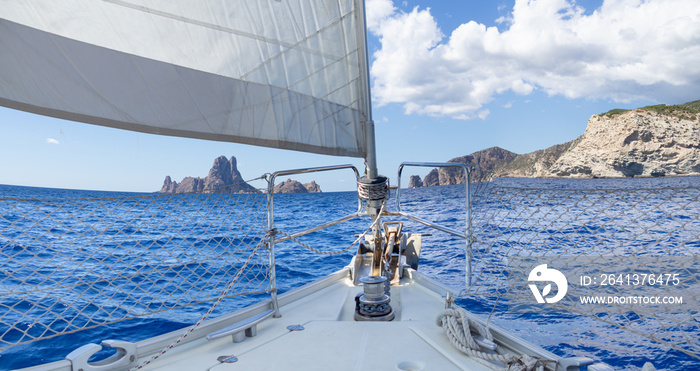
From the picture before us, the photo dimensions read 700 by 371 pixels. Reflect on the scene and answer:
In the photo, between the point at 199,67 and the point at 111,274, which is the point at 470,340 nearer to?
the point at 199,67

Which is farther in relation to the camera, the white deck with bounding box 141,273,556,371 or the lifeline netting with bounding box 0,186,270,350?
the lifeline netting with bounding box 0,186,270,350

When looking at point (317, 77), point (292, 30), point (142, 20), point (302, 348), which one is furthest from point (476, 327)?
point (142, 20)

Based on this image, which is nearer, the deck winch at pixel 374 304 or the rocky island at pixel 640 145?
the deck winch at pixel 374 304

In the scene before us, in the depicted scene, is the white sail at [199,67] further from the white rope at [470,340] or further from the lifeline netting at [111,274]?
the white rope at [470,340]

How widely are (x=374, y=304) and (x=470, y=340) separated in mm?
669

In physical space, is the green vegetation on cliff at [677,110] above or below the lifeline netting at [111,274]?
above

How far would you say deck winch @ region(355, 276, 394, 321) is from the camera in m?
2.34

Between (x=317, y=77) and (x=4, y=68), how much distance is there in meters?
1.68

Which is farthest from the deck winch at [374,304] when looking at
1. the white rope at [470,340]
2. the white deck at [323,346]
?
the white rope at [470,340]

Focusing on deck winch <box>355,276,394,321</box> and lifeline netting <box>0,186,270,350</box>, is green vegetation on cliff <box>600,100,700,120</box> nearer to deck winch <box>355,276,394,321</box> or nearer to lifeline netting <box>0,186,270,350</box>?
lifeline netting <box>0,186,270,350</box>

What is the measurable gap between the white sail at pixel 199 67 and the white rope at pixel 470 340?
4.75 ft

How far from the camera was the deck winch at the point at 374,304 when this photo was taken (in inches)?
92.0

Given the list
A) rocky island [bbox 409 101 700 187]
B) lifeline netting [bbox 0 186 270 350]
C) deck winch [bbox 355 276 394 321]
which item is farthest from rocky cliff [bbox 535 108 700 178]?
deck winch [bbox 355 276 394 321]

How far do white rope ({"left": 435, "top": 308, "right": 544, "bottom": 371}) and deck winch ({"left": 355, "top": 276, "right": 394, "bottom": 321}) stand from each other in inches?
14.0
